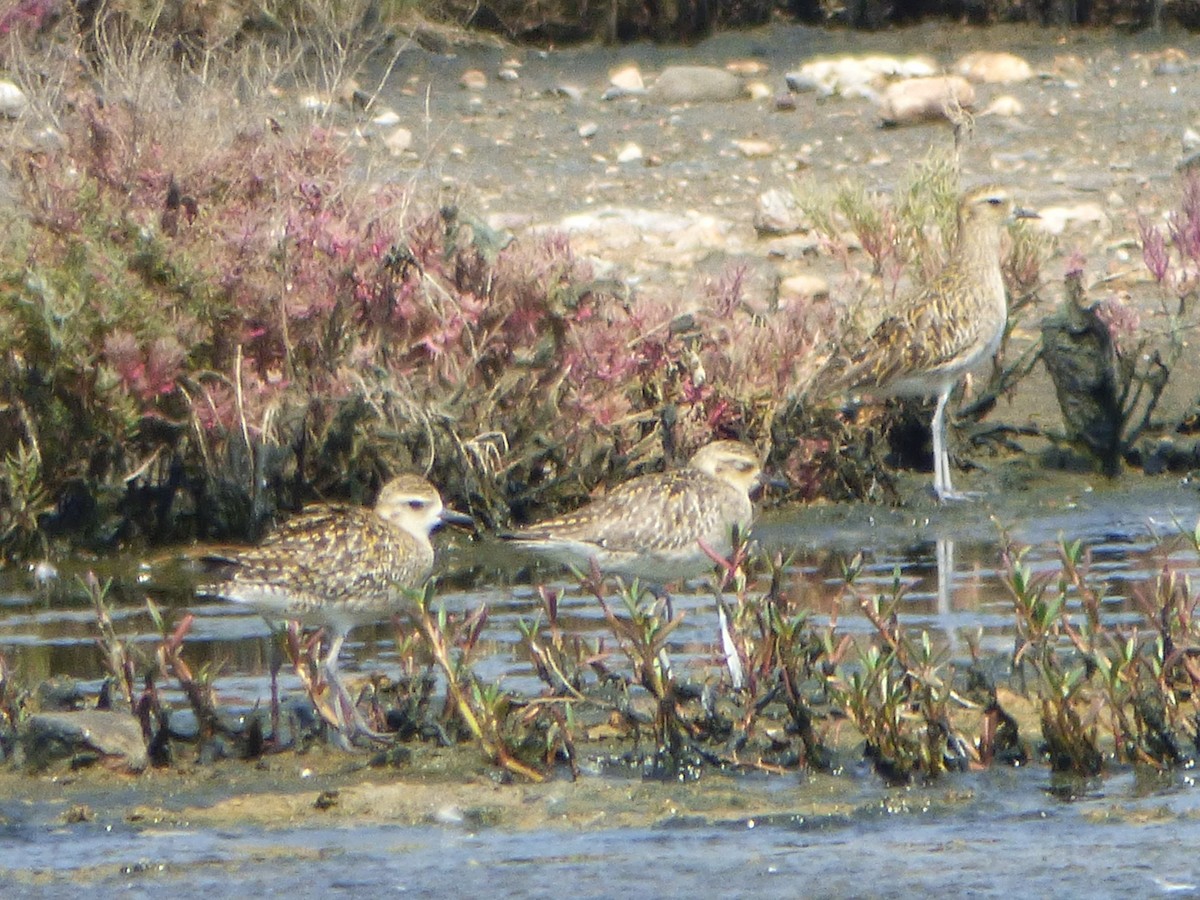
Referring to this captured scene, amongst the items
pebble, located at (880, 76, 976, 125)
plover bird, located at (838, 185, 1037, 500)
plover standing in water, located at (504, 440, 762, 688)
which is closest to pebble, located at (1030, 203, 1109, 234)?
pebble, located at (880, 76, 976, 125)

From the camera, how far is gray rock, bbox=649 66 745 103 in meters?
19.0

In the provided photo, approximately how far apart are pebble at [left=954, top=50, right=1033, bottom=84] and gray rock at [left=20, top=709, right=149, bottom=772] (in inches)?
553

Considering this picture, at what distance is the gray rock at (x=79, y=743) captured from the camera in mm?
6699

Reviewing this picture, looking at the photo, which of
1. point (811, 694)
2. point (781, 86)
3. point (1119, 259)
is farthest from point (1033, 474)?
point (781, 86)

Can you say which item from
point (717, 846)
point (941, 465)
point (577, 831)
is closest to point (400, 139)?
point (941, 465)

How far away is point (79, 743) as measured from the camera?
6699 mm

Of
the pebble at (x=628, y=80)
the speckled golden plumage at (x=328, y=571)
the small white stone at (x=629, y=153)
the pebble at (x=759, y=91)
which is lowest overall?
the speckled golden plumage at (x=328, y=571)

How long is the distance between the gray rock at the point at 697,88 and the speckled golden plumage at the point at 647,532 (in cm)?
1081

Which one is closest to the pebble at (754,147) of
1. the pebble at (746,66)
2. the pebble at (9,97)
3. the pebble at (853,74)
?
the pebble at (853,74)

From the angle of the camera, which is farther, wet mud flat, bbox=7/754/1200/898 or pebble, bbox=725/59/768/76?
pebble, bbox=725/59/768/76

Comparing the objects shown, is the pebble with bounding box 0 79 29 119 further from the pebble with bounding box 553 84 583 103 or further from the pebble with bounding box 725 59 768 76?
the pebble with bounding box 725 59 768 76

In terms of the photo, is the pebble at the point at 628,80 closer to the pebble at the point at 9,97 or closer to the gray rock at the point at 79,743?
the pebble at the point at 9,97

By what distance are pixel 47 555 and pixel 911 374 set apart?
4.25 m

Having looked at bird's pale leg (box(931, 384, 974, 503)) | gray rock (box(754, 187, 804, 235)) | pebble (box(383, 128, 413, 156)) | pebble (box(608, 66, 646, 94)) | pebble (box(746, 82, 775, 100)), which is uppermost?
pebble (box(608, 66, 646, 94))
